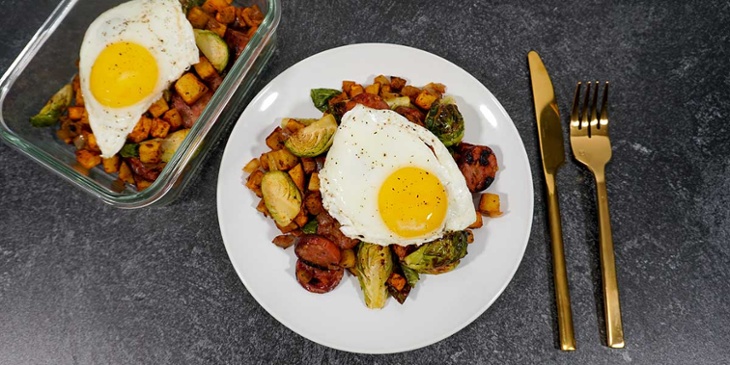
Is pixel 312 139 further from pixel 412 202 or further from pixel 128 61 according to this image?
pixel 128 61

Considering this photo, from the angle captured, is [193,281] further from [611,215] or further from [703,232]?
[703,232]

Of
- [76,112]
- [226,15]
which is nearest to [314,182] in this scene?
[226,15]

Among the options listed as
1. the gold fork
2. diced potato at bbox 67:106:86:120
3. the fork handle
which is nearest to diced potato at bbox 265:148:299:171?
diced potato at bbox 67:106:86:120

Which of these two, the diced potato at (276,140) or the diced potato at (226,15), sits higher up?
the diced potato at (226,15)

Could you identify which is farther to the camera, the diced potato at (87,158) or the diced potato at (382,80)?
the diced potato at (382,80)

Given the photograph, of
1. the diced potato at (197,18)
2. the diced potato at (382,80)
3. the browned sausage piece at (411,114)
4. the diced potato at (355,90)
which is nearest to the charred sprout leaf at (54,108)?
the diced potato at (197,18)

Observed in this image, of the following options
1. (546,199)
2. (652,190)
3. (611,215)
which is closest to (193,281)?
(546,199)

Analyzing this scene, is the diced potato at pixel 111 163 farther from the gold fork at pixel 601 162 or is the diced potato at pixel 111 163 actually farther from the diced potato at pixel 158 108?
the gold fork at pixel 601 162
